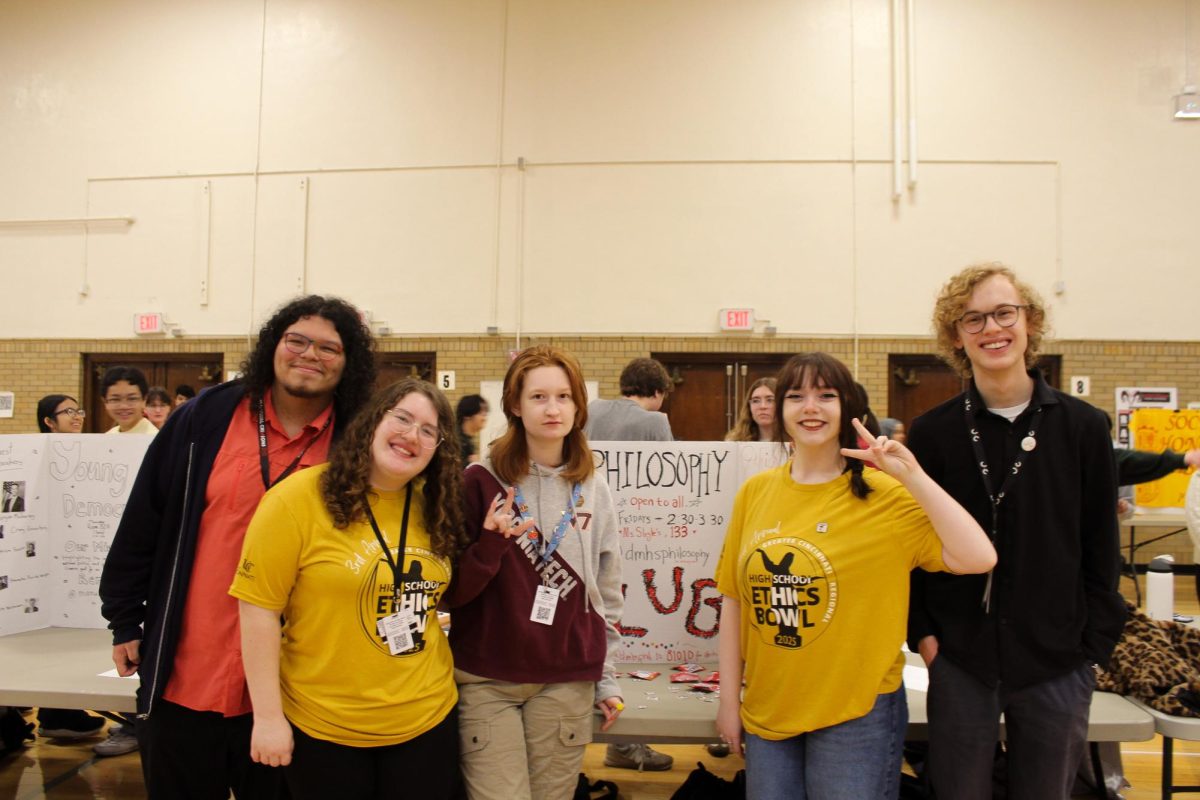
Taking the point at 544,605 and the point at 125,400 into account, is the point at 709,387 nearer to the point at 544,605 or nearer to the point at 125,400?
the point at 125,400

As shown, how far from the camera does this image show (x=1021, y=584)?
1627 mm

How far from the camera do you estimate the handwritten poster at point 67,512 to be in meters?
2.78

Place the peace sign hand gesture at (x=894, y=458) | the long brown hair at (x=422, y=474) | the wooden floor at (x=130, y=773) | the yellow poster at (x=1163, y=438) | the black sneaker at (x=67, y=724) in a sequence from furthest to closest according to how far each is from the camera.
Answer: the yellow poster at (x=1163, y=438) < the black sneaker at (x=67, y=724) < the wooden floor at (x=130, y=773) < the long brown hair at (x=422, y=474) < the peace sign hand gesture at (x=894, y=458)

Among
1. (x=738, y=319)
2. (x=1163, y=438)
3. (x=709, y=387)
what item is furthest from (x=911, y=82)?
(x=1163, y=438)

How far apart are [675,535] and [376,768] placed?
125 cm

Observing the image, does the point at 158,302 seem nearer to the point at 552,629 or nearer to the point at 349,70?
the point at 349,70

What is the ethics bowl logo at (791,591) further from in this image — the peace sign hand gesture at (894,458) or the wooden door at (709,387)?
the wooden door at (709,387)

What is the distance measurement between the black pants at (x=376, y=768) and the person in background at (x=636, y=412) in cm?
260

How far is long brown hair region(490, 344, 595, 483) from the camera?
1845 mm

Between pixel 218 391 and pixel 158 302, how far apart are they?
767cm

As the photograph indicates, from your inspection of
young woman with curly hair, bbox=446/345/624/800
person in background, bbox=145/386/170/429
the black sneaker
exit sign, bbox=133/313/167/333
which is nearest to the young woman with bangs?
young woman with curly hair, bbox=446/345/624/800

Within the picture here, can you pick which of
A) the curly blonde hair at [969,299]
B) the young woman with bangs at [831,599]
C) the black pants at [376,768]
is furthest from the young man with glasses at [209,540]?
the curly blonde hair at [969,299]

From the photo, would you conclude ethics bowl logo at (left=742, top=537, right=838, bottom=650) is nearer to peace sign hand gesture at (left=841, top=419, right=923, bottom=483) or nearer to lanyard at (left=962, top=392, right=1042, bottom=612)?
peace sign hand gesture at (left=841, top=419, right=923, bottom=483)

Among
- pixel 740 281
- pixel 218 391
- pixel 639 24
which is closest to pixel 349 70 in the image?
pixel 639 24
